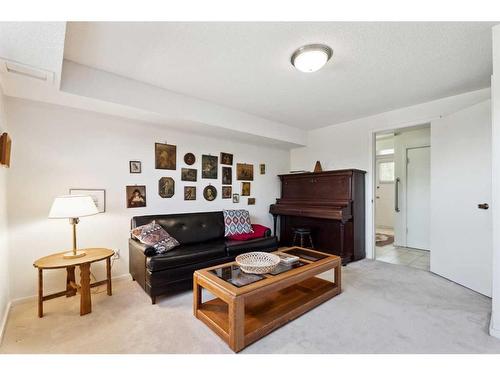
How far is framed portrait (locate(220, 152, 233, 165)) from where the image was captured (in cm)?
396

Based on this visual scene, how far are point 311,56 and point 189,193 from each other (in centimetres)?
250

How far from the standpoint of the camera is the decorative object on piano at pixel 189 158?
3.53m

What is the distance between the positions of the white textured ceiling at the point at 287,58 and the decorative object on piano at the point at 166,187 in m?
1.25

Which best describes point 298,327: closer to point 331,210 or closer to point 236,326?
point 236,326

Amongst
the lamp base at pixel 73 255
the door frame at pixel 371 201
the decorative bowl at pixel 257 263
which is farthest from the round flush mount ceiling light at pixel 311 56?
the lamp base at pixel 73 255

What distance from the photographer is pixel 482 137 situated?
8.32 ft

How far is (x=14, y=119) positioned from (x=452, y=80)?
4.75 meters

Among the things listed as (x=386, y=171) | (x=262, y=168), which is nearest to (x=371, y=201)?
(x=262, y=168)

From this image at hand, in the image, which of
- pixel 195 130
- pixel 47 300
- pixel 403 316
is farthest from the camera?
pixel 195 130

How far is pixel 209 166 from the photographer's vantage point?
3.79 m

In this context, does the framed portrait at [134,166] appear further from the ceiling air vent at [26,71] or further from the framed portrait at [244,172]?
the framed portrait at [244,172]

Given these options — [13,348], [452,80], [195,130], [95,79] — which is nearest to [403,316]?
[452,80]

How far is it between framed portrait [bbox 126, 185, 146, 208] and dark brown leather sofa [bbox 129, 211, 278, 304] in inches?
9.1
